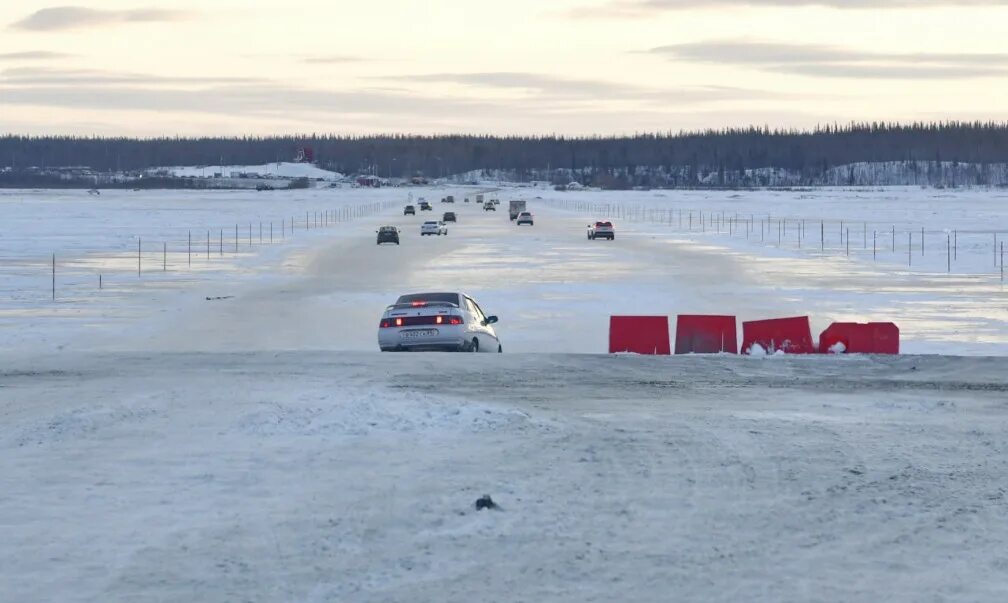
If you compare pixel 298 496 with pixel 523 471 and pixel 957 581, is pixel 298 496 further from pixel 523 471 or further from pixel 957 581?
pixel 957 581

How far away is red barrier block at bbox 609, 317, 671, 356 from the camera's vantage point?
2392cm

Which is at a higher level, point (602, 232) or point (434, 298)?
point (602, 232)

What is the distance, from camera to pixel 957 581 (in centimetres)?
930

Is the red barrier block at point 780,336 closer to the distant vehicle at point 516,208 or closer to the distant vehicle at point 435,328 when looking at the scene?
the distant vehicle at point 435,328

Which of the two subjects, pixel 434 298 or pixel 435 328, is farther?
pixel 434 298

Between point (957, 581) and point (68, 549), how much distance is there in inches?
247

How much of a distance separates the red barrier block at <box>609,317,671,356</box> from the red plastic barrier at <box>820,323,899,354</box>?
2.74 metres

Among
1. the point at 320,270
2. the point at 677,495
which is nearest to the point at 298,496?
the point at 677,495

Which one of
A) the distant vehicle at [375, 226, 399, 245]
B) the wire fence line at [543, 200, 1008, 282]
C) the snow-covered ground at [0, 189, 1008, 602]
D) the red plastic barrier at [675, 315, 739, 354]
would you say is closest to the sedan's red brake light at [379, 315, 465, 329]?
the snow-covered ground at [0, 189, 1008, 602]

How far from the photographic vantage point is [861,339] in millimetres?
22828

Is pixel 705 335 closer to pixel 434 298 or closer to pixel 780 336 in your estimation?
pixel 780 336

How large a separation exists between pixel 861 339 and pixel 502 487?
12353mm

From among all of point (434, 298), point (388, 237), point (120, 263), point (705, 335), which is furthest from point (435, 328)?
point (388, 237)

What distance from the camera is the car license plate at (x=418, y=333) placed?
22547 millimetres
